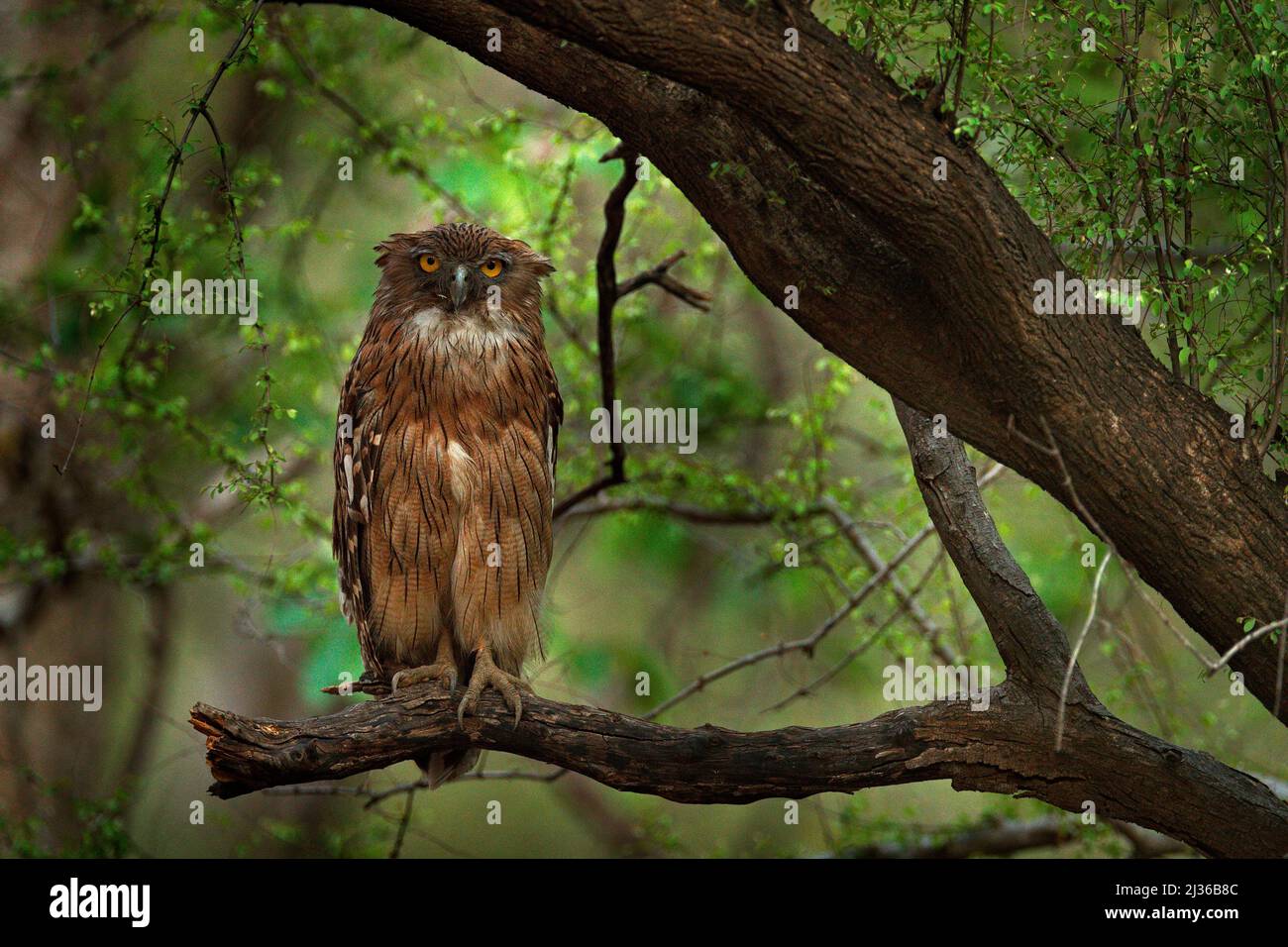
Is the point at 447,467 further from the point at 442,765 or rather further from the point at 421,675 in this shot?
the point at 442,765

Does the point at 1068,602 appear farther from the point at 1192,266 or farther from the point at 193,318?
the point at 193,318

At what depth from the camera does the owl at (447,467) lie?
445 centimetres

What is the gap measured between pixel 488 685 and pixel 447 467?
78cm

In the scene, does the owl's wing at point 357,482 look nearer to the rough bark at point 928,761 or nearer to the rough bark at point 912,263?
the rough bark at point 928,761

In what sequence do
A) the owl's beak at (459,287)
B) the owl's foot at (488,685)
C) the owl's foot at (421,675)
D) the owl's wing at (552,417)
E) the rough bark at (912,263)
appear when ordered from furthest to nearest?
1. the owl's wing at (552,417)
2. the owl's beak at (459,287)
3. the owl's foot at (421,675)
4. the owl's foot at (488,685)
5. the rough bark at (912,263)

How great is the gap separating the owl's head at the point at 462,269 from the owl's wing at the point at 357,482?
34 cm

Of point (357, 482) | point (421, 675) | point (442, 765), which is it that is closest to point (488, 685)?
point (421, 675)

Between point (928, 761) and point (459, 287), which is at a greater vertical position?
point (459, 287)

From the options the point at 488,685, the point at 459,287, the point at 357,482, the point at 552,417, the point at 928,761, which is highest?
the point at 459,287

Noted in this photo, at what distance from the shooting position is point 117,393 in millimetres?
5801

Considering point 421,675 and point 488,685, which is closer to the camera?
point 488,685

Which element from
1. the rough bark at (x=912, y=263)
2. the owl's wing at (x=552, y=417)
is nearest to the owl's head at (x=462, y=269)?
the owl's wing at (x=552, y=417)

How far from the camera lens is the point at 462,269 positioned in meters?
4.49
